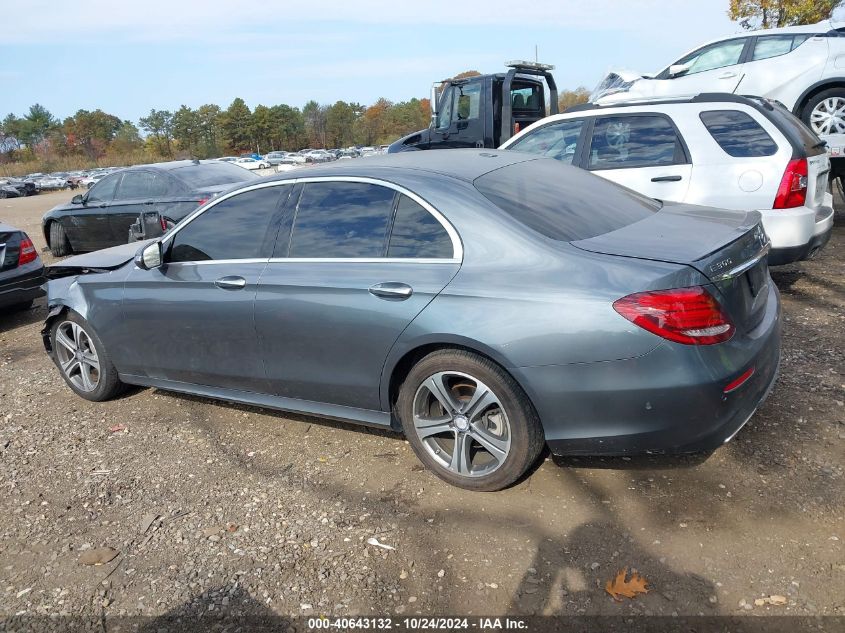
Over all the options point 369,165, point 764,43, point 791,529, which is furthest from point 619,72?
point 791,529

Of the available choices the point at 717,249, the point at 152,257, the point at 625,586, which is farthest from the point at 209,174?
the point at 625,586

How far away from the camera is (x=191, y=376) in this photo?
4230 millimetres

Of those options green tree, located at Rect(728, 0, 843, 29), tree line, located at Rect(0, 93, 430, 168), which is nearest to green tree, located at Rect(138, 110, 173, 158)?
tree line, located at Rect(0, 93, 430, 168)

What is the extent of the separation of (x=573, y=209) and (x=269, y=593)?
2.31 m

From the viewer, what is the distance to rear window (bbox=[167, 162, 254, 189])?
895cm

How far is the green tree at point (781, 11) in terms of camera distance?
21109 millimetres

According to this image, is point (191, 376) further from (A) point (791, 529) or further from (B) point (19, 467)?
(A) point (791, 529)

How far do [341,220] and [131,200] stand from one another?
697 centimetres

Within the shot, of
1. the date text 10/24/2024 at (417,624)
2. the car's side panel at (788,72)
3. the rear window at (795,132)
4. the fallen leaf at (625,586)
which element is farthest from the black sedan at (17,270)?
the car's side panel at (788,72)

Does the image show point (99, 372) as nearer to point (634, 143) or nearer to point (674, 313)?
point (674, 313)

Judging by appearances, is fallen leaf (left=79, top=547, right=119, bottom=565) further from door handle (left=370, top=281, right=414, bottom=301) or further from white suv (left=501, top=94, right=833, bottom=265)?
white suv (left=501, top=94, right=833, bottom=265)

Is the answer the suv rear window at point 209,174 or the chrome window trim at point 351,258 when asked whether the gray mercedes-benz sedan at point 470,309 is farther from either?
the suv rear window at point 209,174

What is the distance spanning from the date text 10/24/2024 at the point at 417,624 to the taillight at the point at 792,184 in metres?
4.39

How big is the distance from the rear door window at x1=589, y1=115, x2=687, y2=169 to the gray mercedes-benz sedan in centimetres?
225
